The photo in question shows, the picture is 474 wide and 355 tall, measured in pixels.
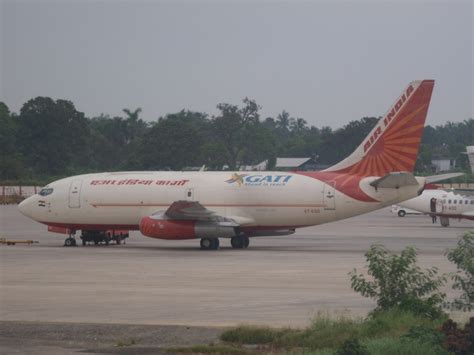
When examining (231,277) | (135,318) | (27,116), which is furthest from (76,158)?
(135,318)

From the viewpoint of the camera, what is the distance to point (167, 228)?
40125mm

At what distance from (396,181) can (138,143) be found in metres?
78.2

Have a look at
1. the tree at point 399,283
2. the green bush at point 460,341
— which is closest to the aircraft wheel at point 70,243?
the tree at point 399,283

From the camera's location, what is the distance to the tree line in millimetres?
103250

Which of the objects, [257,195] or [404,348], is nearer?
[404,348]

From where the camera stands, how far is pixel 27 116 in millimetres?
114250

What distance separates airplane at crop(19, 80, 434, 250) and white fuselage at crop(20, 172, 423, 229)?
38 mm

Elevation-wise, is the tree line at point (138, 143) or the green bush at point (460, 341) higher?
the tree line at point (138, 143)

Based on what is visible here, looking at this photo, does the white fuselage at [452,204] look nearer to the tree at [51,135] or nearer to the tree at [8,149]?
the tree at [8,149]

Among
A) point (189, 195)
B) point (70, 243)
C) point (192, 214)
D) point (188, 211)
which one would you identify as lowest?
point (70, 243)

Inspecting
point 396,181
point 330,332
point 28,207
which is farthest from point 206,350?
point 28,207

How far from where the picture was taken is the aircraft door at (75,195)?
143 ft

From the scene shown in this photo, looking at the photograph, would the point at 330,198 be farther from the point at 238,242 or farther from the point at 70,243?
the point at 70,243

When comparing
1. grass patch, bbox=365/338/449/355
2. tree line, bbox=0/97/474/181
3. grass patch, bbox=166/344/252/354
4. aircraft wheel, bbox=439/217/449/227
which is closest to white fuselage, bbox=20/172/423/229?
grass patch, bbox=166/344/252/354
